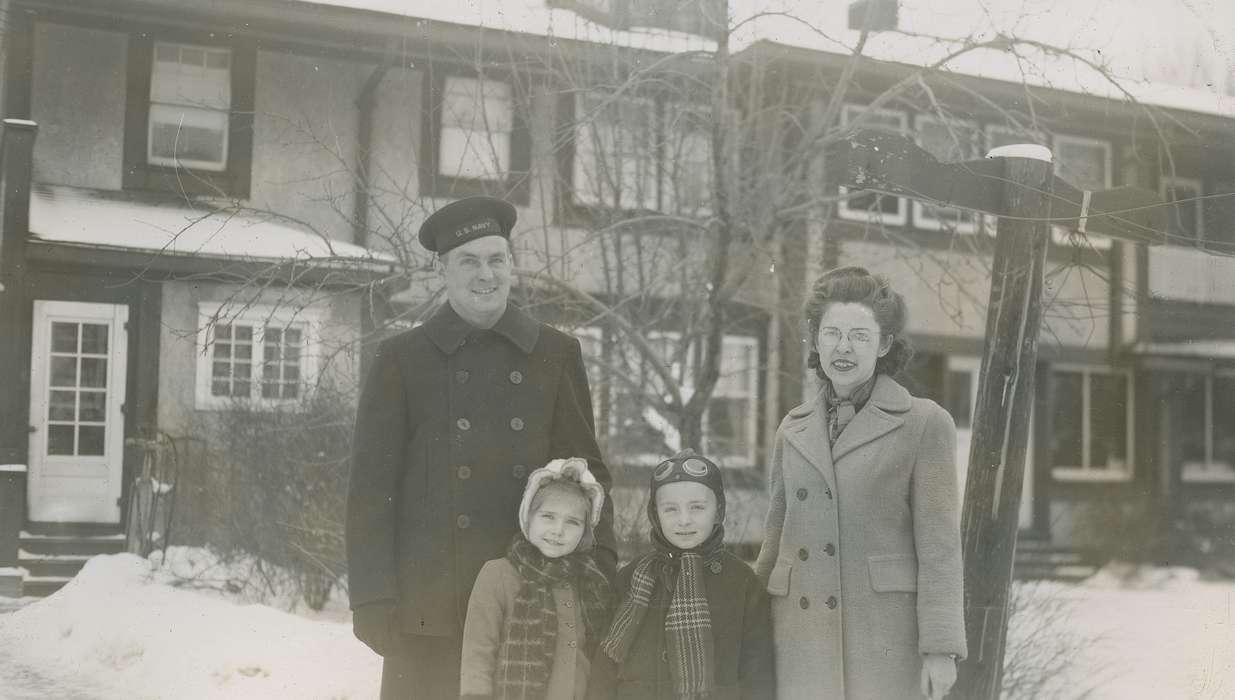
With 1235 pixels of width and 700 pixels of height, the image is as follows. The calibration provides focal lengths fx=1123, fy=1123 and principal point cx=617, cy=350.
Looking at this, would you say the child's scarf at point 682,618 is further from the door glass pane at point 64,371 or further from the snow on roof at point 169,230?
the door glass pane at point 64,371

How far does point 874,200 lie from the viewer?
8.55 m

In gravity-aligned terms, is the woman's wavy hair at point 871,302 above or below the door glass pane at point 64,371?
above

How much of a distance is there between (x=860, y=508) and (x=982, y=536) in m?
1.53

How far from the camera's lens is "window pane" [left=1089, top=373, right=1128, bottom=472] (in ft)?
41.3

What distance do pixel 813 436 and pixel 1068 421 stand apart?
33.8 ft

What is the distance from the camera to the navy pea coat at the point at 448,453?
3.43 meters

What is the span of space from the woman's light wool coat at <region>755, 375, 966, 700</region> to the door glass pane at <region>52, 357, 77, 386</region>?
4312 mm

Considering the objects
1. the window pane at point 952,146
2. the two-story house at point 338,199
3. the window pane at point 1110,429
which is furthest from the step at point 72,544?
the window pane at point 1110,429

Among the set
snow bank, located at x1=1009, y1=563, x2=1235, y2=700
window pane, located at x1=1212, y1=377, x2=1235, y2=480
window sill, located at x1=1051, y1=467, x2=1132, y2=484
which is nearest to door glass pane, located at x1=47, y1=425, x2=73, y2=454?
snow bank, located at x1=1009, y1=563, x2=1235, y2=700

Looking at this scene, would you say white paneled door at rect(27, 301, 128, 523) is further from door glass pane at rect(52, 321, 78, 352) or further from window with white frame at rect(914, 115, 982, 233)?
window with white frame at rect(914, 115, 982, 233)

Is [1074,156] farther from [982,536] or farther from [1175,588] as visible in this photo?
[982,536]

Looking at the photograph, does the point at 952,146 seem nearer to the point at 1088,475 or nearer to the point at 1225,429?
the point at 1088,475

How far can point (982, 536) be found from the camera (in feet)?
15.0

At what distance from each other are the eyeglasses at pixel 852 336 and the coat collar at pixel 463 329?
3.10 feet
